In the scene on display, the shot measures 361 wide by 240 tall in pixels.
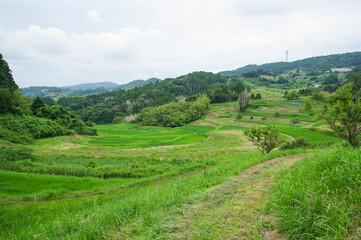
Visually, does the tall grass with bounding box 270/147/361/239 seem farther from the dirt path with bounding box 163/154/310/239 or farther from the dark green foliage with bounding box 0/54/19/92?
the dark green foliage with bounding box 0/54/19/92

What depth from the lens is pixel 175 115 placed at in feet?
324

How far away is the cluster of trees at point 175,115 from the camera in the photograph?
93.0 metres

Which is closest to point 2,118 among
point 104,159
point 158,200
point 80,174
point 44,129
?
point 44,129

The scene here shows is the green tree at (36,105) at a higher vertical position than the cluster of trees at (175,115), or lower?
higher

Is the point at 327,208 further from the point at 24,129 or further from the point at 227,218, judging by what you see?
the point at 24,129

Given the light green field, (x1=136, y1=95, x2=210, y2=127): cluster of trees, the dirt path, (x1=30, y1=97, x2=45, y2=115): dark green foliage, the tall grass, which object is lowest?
(x1=136, y1=95, x2=210, y2=127): cluster of trees

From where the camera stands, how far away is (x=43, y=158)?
82.2ft

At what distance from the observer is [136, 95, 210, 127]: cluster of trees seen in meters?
93.0

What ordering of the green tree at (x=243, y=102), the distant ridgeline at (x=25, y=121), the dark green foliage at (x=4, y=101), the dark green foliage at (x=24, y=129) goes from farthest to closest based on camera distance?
the green tree at (x=243, y=102) < the dark green foliage at (x=4, y=101) < the distant ridgeline at (x=25, y=121) < the dark green foliage at (x=24, y=129)

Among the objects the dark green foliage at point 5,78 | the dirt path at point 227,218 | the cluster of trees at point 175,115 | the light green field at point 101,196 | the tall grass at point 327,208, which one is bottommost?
the cluster of trees at point 175,115

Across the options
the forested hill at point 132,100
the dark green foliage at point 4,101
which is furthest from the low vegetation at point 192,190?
the forested hill at point 132,100

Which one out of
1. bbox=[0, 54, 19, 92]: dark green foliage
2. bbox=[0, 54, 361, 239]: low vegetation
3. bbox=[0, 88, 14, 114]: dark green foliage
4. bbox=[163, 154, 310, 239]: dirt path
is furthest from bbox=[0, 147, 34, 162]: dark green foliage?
bbox=[0, 54, 19, 92]: dark green foliage

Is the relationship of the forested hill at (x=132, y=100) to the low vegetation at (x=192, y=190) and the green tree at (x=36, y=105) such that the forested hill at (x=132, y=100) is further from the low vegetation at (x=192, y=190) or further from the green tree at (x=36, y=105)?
the low vegetation at (x=192, y=190)

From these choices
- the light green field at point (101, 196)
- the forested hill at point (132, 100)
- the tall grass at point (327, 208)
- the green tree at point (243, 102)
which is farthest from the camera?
the forested hill at point (132, 100)
